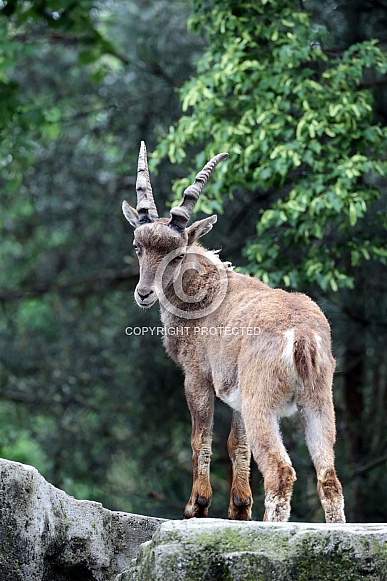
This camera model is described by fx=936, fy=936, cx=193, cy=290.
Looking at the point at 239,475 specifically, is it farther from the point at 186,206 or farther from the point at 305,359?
the point at 186,206

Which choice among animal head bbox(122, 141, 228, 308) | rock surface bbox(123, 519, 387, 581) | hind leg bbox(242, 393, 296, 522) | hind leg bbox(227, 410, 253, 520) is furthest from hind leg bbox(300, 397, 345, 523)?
animal head bbox(122, 141, 228, 308)

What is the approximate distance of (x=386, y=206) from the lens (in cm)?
1216

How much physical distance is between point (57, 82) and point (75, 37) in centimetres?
165

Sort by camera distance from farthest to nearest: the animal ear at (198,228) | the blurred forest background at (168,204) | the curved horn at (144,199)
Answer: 1. the blurred forest background at (168,204)
2. the animal ear at (198,228)
3. the curved horn at (144,199)

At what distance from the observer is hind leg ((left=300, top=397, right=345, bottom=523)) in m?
6.00

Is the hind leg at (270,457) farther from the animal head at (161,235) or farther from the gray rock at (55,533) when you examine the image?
the animal head at (161,235)

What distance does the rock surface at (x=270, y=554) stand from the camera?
4957 mm

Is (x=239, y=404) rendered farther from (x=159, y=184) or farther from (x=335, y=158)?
(x=159, y=184)

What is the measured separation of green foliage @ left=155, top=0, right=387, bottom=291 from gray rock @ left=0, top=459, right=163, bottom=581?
13.3 feet

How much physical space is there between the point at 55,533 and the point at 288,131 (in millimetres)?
5780

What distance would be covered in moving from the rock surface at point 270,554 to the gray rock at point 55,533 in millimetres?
979

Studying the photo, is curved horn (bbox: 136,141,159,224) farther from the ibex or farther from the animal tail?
the animal tail

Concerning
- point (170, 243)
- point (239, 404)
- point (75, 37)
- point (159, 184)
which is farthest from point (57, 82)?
point (239, 404)

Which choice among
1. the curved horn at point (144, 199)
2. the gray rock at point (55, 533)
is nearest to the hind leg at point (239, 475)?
the gray rock at point (55, 533)
